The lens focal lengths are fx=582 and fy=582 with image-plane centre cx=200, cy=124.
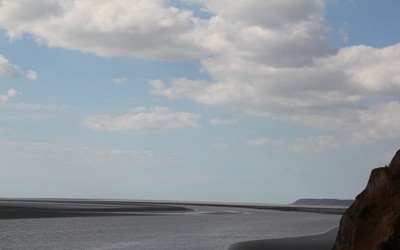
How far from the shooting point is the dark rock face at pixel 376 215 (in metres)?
13.9

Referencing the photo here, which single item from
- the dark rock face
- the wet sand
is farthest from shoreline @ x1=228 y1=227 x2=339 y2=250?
the wet sand

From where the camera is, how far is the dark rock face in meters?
13.9

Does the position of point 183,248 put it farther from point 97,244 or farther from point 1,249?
point 1,249

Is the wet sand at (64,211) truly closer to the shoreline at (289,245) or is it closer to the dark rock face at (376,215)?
the shoreline at (289,245)

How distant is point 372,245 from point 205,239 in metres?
33.1

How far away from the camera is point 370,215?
1552 centimetres

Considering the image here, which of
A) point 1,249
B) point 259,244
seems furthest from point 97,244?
point 259,244

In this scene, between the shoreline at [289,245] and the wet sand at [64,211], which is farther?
the wet sand at [64,211]

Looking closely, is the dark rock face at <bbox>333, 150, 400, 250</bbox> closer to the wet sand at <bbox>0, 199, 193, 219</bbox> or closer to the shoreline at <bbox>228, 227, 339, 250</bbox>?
the shoreline at <bbox>228, 227, 339, 250</bbox>

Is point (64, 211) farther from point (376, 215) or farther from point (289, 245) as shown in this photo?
point (376, 215)

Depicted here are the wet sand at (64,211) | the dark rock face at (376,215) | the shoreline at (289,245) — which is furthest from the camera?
the wet sand at (64,211)

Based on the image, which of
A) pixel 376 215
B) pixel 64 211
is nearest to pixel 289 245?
pixel 376 215

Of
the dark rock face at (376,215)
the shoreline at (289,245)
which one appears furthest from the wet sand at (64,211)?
the dark rock face at (376,215)

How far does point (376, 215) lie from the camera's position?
1528 centimetres
